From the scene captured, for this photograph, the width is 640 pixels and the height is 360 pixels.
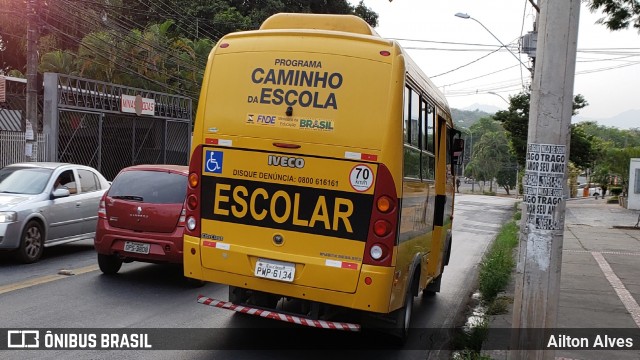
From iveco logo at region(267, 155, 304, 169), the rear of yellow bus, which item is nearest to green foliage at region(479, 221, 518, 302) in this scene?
the rear of yellow bus

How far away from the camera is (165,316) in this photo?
7086 millimetres

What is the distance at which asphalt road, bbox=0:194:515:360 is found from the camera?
20.1ft

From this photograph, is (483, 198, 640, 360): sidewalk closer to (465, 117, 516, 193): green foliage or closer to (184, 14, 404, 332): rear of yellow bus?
(184, 14, 404, 332): rear of yellow bus

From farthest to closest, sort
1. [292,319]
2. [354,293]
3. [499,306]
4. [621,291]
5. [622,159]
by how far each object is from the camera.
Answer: [622,159]
[621,291]
[499,306]
[292,319]
[354,293]

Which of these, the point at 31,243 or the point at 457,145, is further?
the point at 457,145

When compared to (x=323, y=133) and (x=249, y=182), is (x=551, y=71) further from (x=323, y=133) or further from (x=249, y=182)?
(x=249, y=182)

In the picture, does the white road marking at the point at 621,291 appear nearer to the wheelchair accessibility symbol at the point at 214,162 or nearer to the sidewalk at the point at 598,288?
the sidewalk at the point at 598,288

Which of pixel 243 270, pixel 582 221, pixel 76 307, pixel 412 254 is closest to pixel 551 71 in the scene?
pixel 412 254

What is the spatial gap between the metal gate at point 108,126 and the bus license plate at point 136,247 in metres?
15.0

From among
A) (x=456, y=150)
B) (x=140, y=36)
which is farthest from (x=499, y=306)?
(x=140, y=36)

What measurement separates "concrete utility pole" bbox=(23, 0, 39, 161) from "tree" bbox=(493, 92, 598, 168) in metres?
26.4

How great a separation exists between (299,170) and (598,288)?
22.5 feet

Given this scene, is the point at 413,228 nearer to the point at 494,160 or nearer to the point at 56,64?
the point at 56,64

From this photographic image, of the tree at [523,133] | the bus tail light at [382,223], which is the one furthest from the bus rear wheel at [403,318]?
the tree at [523,133]
